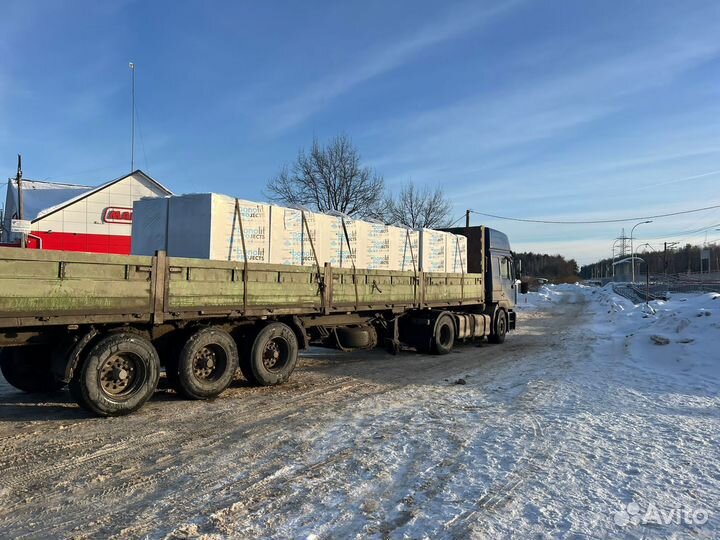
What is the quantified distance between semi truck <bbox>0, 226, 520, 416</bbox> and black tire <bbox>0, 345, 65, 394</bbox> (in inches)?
0.6

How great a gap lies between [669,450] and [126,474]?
529 cm

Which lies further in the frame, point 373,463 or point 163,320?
point 163,320

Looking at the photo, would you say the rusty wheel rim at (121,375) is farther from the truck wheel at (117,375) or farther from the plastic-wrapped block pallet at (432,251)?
the plastic-wrapped block pallet at (432,251)

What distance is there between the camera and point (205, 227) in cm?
780

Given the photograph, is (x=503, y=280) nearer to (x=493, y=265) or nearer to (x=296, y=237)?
(x=493, y=265)

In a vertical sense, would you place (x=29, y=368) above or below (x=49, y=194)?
below

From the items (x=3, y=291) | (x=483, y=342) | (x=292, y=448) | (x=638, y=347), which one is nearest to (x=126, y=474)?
(x=292, y=448)

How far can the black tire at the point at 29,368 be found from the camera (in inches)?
285

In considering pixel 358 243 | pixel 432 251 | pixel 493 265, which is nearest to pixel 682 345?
pixel 493 265

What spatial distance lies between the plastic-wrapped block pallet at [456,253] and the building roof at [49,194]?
74.6ft

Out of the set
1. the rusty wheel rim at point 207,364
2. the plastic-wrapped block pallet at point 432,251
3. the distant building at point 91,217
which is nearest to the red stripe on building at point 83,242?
the distant building at point 91,217

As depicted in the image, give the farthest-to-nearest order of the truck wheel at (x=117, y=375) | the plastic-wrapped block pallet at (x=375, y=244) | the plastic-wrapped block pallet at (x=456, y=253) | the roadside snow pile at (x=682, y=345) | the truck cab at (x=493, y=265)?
the truck cab at (x=493, y=265)
the plastic-wrapped block pallet at (x=456, y=253)
the plastic-wrapped block pallet at (x=375, y=244)
the roadside snow pile at (x=682, y=345)
the truck wheel at (x=117, y=375)

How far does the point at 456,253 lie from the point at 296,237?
22.4 feet
